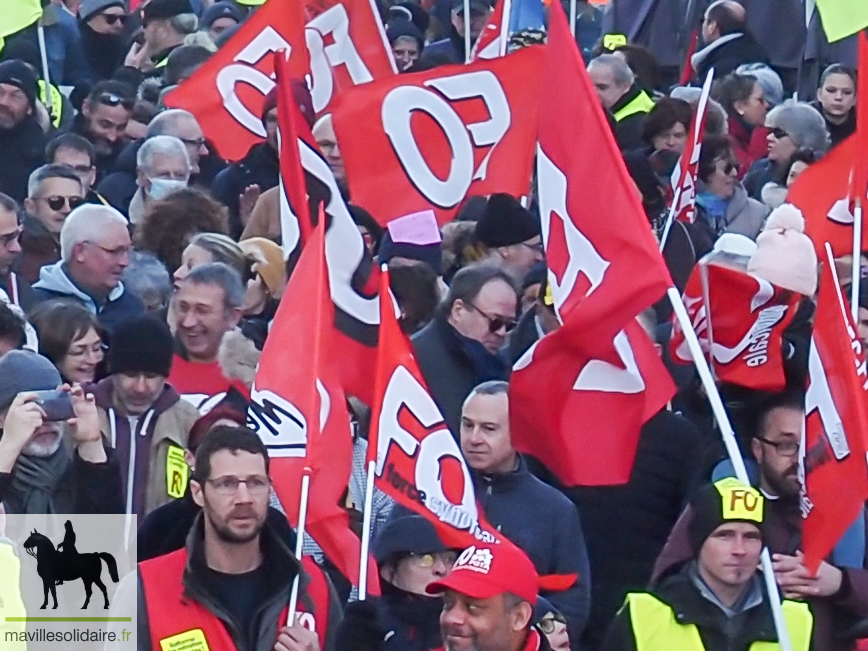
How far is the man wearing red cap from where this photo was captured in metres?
6.01

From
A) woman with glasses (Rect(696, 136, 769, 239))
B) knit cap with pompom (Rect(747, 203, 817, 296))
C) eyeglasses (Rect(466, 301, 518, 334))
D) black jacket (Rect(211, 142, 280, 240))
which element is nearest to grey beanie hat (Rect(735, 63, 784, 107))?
woman with glasses (Rect(696, 136, 769, 239))

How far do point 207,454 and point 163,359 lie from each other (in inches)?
55.4

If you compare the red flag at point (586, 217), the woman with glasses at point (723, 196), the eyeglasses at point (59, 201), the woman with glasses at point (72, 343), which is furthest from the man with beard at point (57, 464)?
the woman with glasses at point (723, 196)

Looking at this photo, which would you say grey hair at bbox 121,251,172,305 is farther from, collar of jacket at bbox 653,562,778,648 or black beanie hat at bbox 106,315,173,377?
collar of jacket at bbox 653,562,778,648

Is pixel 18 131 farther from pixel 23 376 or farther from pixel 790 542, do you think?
pixel 790 542

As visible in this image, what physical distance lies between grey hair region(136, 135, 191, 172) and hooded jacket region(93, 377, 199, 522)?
10.6 feet

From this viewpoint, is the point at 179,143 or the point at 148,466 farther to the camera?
the point at 179,143

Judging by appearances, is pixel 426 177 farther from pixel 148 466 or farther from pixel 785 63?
pixel 785 63

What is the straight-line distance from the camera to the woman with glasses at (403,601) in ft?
22.2

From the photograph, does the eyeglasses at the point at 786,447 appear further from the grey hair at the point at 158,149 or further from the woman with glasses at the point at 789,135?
the grey hair at the point at 158,149

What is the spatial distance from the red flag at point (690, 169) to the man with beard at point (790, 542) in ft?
6.10

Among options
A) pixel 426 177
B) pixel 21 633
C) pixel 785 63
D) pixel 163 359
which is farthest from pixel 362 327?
pixel 785 63

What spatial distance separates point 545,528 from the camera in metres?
7.44

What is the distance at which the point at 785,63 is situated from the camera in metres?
14.3
